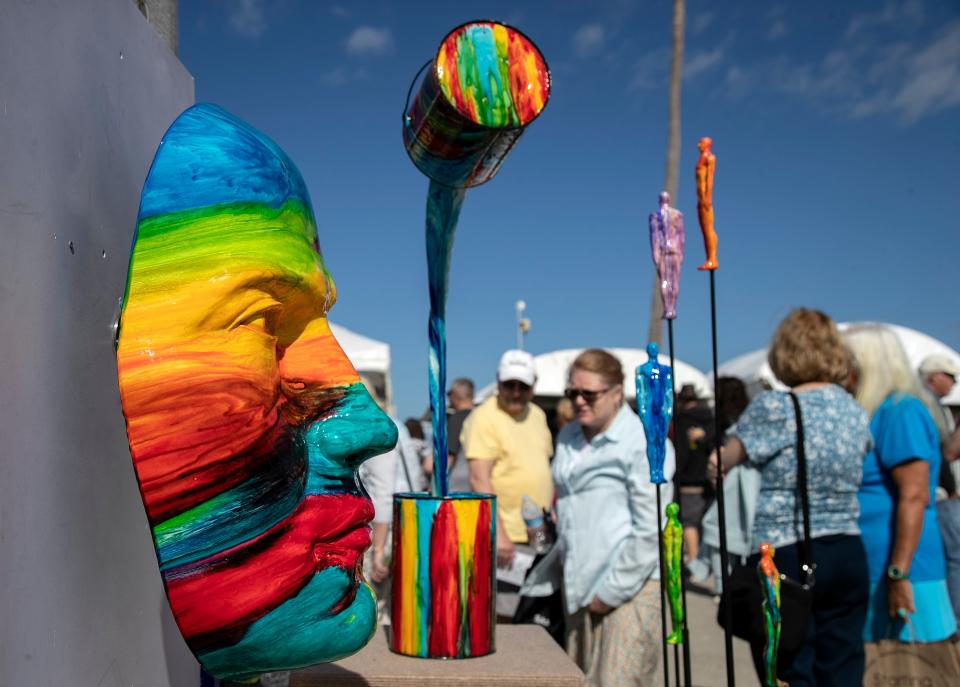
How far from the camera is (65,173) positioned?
0.82m

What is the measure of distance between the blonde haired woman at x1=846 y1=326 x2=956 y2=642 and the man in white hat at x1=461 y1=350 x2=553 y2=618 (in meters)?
1.16

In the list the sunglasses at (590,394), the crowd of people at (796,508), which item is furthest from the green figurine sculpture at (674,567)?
the sunglasses at (590,394)

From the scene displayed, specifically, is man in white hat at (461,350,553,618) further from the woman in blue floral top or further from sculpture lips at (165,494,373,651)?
sculpture lips at (165,494,373,651)

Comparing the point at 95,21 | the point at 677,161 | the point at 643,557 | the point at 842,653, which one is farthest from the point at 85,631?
the point at 677,161

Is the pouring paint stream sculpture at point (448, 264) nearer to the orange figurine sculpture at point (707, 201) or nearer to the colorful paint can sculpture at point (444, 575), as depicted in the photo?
the colorful paint can sculpture at point (444, 575)

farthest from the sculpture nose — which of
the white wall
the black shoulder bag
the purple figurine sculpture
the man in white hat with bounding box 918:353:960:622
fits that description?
the man in white hat with bounding box 918:353:960:622

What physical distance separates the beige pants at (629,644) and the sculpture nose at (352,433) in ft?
5.06

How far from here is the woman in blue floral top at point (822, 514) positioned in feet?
7.27

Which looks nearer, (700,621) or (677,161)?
(700,621)

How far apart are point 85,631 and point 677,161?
733cm

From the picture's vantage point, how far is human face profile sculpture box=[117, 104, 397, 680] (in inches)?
29.5

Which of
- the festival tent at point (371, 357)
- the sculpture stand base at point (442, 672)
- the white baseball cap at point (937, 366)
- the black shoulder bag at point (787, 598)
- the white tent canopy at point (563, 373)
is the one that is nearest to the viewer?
the sculpture stand base at point (442, 672)

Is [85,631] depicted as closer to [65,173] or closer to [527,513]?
[65,173]

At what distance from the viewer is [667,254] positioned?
6.10ft
